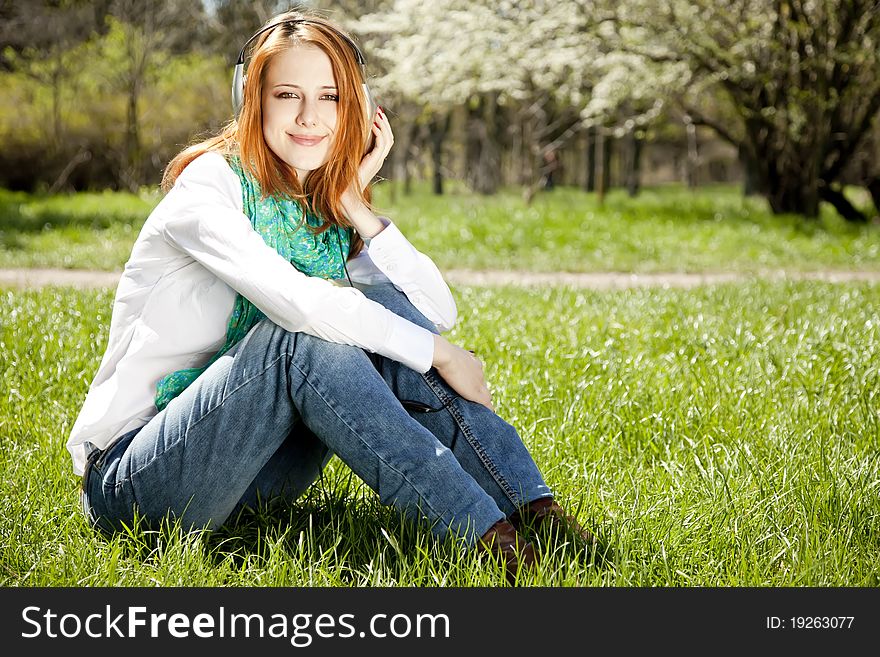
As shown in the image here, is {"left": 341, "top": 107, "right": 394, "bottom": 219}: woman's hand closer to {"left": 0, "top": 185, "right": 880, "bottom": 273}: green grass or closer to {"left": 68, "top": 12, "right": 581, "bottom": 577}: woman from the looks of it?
{"left": 68, "top": 12, "right": 581, "bottom": 577}: woman

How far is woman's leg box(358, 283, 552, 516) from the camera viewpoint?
7.55 feet

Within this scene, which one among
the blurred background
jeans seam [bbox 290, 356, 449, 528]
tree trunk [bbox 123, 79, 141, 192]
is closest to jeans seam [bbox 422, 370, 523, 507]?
jeans seam [bbox 290, 356, 449, 528]

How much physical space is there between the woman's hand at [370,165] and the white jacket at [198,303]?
35 cm

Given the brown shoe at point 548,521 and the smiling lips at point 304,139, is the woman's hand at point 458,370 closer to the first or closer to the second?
the brown shoe at point 548,521

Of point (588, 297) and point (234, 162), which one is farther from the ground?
point (234, 162)

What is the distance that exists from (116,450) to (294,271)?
64 centimetres

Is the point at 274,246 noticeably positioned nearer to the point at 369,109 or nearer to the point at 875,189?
the point at 369,109

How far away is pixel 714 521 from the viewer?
8.18 feet

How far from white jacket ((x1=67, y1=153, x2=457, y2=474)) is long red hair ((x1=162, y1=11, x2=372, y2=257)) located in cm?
10

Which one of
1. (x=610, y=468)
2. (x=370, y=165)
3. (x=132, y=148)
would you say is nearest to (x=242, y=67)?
(x=370, y=165)

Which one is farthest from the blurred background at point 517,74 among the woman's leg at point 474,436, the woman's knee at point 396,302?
the woman's leg at point 474,436

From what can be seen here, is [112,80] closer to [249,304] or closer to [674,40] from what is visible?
[674,40]
